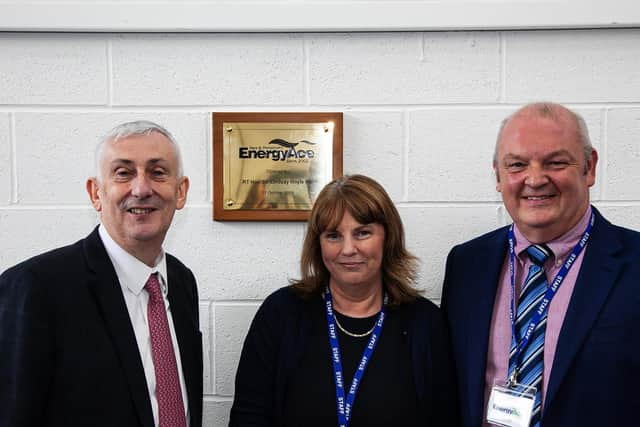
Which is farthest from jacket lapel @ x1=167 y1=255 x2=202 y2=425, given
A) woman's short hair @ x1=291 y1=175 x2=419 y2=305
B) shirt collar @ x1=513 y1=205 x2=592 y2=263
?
shirt collar @ x1=513 y1=205 x2=592 y2=263

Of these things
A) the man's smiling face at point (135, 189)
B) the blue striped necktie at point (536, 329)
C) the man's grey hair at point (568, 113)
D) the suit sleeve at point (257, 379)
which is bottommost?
the suit sleeve at point (257, 379)

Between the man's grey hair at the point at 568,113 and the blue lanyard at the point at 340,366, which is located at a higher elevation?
the man's grey hair at the point at 568,113

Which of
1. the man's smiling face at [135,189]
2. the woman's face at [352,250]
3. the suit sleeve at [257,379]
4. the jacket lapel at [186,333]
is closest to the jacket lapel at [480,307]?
the woman's face at [352,250]

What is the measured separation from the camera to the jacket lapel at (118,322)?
4.10 feet

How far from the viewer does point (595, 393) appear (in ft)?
4.42

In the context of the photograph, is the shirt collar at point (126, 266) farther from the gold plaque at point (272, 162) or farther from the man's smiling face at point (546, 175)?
the man's smiling face at point (546, 175)

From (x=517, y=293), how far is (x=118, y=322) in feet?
3.33

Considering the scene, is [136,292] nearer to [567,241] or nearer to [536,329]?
[536,329]

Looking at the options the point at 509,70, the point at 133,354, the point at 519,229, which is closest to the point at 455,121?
the point at 509,70

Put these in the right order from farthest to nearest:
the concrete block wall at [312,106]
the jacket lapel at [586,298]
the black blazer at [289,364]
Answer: the concrete block wall at [312,106] < the black blazer at [289,364] < the jacket lapel at [586,298]

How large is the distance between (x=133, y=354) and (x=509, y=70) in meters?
1.44

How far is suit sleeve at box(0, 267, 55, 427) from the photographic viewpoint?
1124 millimetres

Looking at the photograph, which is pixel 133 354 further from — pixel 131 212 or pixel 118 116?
pixel 118 116

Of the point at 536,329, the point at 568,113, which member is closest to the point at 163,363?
the point at 536,329
